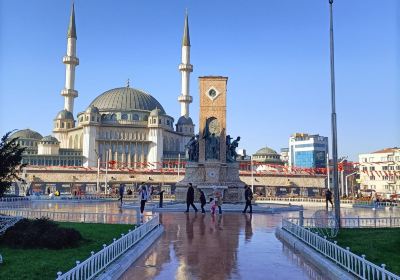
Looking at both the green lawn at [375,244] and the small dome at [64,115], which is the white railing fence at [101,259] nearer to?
the green lawn at [375,244]

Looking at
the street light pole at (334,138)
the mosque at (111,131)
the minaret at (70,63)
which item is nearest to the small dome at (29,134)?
the mosque at (111,131)

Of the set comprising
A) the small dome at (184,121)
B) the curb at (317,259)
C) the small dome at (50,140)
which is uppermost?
the small dome at (184,121)

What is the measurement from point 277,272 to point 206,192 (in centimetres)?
1848

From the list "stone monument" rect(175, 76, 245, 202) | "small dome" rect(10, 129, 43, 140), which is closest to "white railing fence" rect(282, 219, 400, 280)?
"stone monument" rect(175, 76, 245, 202)

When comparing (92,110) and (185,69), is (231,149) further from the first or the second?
(92,110)

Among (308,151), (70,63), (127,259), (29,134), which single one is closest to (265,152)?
(308,151)

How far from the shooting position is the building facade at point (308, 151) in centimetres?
10238

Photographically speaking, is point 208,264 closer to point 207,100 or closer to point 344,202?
point 207,100

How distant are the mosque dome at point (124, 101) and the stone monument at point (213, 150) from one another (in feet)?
157

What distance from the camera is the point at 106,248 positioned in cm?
675

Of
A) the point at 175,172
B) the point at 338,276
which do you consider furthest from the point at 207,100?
the point at 175,172

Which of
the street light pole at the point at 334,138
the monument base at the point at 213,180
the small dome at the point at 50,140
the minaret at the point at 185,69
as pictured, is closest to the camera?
the street light pole at the point at 334,138

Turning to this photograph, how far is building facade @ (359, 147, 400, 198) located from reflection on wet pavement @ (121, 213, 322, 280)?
56.9 meters

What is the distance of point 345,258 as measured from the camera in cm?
693
